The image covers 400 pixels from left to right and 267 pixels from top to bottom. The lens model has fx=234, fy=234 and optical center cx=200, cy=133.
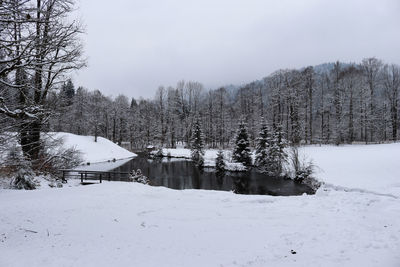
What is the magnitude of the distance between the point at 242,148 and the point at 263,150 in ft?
10.8

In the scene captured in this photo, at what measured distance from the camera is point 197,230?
6645 millimetres

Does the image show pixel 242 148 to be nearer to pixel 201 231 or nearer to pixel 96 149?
pixel 201 231

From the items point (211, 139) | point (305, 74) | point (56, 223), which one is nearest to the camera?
point (56, 223)

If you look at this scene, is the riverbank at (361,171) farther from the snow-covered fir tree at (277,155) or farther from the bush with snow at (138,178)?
the bush with snow at (138,178)

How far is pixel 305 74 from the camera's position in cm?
4325

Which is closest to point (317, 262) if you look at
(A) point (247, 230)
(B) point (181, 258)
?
(A) point (247, 230)

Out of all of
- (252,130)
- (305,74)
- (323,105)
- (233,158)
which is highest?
(305,74)

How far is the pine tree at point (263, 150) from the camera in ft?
88.3

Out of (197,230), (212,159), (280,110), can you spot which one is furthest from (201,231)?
(280,110)

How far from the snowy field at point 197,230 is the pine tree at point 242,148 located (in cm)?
1955

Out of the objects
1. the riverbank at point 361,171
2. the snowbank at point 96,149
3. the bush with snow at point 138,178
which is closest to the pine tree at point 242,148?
the riverbank at point 361,171

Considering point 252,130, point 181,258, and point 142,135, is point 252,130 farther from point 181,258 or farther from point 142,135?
point 181,258

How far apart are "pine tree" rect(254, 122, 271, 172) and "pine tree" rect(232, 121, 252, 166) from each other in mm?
1345

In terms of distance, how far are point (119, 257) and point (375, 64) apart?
4814 cm
